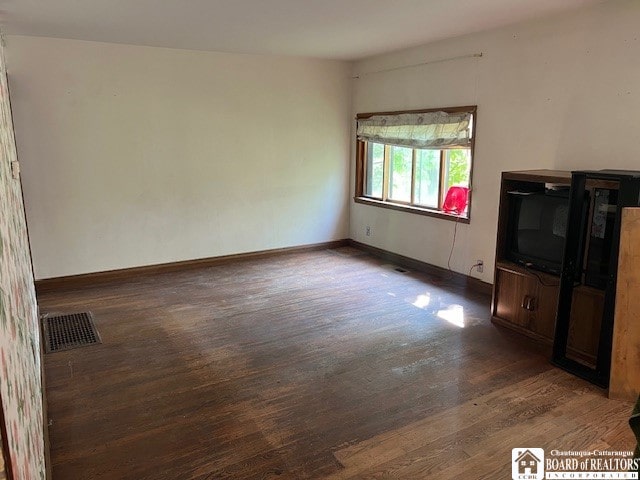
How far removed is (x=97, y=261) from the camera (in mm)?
5012

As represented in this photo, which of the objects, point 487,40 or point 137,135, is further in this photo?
point 137,135

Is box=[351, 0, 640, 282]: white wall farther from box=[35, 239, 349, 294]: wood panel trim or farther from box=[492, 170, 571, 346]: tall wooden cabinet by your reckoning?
box=[35, 239, 349, 294]: wood panel trim

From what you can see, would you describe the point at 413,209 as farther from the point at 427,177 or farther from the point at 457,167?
the point at 457,167

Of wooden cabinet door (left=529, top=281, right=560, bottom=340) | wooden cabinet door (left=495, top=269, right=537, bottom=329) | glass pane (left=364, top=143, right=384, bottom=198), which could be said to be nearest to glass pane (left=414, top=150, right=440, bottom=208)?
glass pane (left=364, top=143, right=384, bottom=198)

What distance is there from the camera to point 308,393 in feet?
9.25

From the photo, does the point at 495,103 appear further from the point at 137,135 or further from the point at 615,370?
the point at 137,135

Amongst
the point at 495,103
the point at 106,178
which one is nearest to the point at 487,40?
the point at 495,103

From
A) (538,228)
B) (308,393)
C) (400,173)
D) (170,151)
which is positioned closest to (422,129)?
(400,173)

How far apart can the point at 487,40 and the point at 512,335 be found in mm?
2624

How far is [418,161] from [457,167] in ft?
1.90

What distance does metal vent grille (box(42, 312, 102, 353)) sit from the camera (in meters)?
3.47

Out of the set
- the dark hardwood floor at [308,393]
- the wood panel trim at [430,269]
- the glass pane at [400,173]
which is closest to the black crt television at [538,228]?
the dark hardwood floor at [308,393]

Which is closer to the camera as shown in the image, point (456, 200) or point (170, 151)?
point (456, 200)

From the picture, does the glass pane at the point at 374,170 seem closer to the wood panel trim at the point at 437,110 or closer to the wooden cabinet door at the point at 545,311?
the wood panel trim at the point at 437,110
